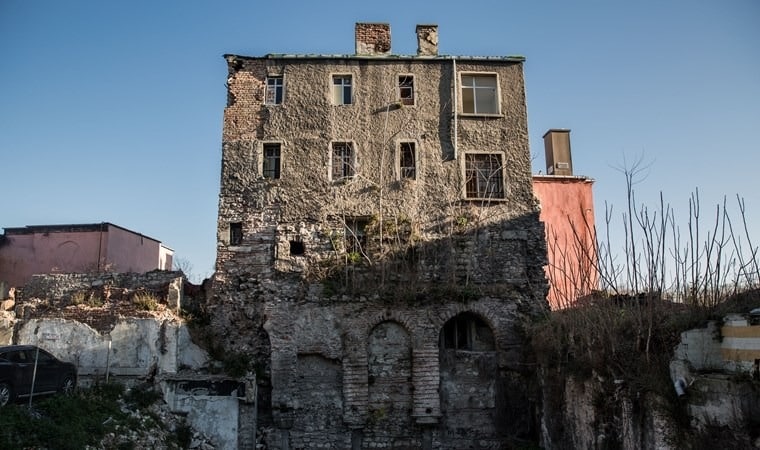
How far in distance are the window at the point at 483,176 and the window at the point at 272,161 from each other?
20.2 ft

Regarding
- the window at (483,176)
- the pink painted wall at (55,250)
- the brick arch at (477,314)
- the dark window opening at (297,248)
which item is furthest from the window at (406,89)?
the pink painted wall at (55,250)

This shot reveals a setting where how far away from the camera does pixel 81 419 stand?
506 inches

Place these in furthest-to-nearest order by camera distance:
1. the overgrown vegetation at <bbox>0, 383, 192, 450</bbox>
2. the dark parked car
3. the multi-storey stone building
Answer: the multi-storey stone building, the dark parked car, the overgrown vegetation at <bbox>0, 383, 192, 450</bbox>

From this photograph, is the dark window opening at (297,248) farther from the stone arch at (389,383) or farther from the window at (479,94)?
the window at (479,94)

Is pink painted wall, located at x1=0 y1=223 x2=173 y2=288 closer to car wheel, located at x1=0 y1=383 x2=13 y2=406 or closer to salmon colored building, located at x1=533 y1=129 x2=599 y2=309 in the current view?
car wheel, located at x1=0 y1=383 x2=13 y2=406

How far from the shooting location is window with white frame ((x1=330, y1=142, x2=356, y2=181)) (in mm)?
19609

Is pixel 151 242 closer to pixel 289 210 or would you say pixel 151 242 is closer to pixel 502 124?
pixel 289 210

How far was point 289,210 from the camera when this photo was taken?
755 inches

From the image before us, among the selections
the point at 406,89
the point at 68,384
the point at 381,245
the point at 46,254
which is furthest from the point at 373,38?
the point at 46,254

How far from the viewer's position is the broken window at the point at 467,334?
18266 mm

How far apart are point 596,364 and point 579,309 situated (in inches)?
77.0

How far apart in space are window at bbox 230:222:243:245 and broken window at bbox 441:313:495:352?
692 centimetres

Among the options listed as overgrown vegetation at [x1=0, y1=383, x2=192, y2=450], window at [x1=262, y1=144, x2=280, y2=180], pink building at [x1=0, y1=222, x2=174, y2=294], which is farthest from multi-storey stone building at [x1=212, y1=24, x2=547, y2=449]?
pink building at [x1=0, y1=222, x2=174, y2=294]

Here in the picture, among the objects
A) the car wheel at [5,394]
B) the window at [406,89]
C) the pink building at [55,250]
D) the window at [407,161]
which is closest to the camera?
the car wheel at [5,394]
